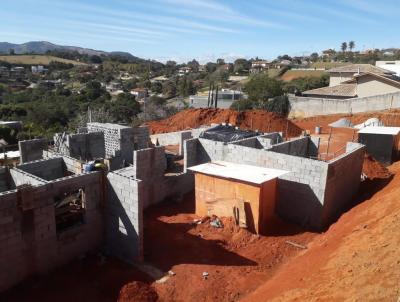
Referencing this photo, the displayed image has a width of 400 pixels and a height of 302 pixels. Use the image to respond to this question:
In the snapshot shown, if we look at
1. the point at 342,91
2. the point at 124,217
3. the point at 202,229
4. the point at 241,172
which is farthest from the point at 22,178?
the point at 342,91

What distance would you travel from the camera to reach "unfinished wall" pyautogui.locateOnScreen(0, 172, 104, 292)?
7957mm

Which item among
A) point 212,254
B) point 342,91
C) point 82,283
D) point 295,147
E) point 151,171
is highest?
point 342,91

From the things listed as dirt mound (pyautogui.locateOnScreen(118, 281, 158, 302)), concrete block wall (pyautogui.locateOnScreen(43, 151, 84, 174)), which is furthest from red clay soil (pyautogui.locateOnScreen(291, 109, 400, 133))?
dirt mound (pyautogui.locateOnScreen(118, 281, 158, 302))

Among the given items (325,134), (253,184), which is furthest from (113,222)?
(325,134)

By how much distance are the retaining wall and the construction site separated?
14714 mm

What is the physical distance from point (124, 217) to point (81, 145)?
7.26m

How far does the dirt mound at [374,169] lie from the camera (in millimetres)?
15354

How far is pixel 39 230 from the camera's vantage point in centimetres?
848

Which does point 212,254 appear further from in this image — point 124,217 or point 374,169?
point 374,169

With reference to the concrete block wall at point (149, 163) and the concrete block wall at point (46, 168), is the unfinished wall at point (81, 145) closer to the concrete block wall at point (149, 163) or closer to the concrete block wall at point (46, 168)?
the concrete block wall at point (46, 168)

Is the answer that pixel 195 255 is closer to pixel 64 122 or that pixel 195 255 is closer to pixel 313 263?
pixel 313 263

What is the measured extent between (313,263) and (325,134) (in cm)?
1687

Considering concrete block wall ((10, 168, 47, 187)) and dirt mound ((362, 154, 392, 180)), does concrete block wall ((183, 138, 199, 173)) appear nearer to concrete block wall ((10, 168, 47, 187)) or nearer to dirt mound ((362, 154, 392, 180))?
concrete block wall ((10, 168, 47, 187))

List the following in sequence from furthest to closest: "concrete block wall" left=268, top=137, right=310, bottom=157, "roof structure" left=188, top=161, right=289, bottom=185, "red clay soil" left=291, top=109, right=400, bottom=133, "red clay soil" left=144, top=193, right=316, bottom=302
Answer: "red clay soil" left=291, top=109, right=400, bottom=133 < "concrete block wall" left=268, top=137, right=310, bottom=157 < "roof structure" left=188, top=161, right=289, bottom=185 < "red clay soil" left=144, top=193, right=316, bottom=302
